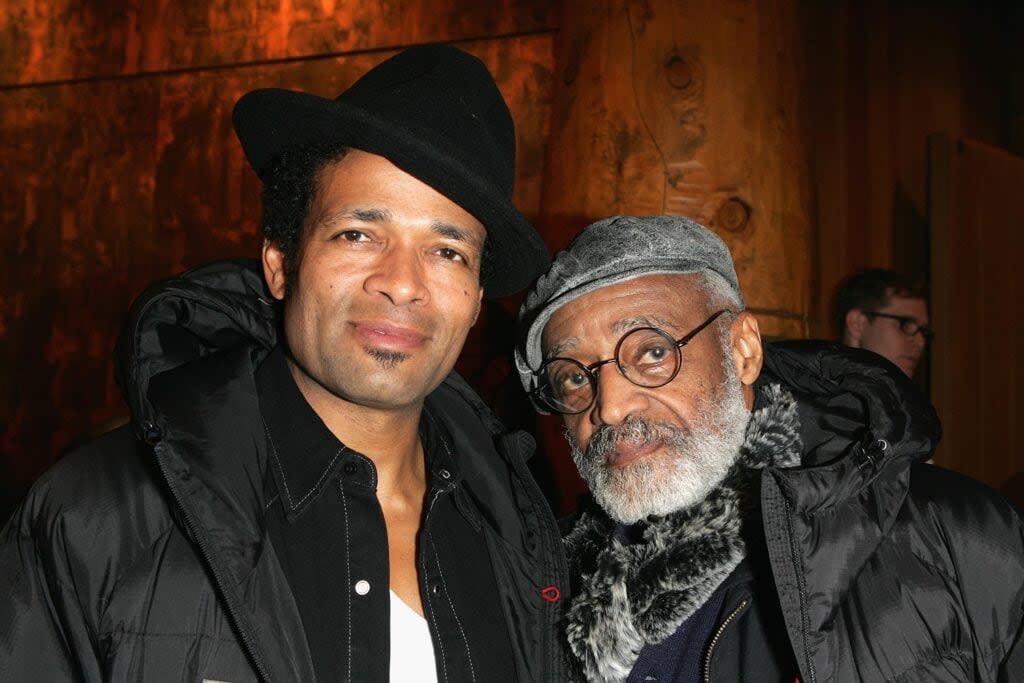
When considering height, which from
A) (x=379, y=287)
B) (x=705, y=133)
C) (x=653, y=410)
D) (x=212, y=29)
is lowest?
(x=653, y=410)

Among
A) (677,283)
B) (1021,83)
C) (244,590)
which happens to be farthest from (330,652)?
(1021,83)

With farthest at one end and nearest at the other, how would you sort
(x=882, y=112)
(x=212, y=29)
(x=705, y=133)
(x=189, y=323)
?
1. (x=882, y=112)
2. (x=212, y=29)
3. (x=705, y=133)
4. (x=189, y=323)

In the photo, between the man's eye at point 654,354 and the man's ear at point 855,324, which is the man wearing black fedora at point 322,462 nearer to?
the man's eye at point 654,354

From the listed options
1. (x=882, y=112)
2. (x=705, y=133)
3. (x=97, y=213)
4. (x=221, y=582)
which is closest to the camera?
(x=221, y=582)

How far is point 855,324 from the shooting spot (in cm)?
429

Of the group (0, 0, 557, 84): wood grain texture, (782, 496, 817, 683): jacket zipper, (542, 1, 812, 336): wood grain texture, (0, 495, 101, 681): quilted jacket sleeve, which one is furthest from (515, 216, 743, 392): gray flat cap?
(0, 0, 557, 84): wood grain texture

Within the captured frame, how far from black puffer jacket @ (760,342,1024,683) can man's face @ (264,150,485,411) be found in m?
0.67

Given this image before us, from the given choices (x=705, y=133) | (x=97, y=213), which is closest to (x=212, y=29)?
(x=97, y=213)

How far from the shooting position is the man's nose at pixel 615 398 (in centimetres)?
207

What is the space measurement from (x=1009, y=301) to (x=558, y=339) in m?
4.29

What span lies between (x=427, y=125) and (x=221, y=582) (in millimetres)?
899

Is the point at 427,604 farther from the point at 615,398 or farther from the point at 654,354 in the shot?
the point at 654,354

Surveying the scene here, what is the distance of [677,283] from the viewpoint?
2.13 meters

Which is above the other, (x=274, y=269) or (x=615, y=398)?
(x=274, y=269)
